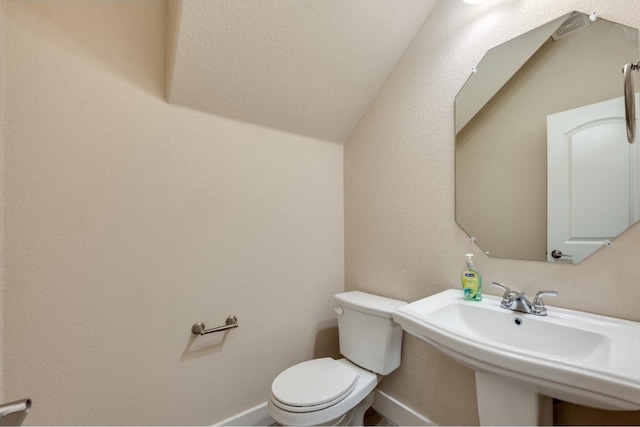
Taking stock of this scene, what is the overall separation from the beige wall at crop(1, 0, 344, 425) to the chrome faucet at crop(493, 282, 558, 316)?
104 centimetres

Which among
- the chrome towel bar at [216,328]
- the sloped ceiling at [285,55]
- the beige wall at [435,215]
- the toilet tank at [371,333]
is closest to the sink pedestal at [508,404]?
the beige wall at [435,215]

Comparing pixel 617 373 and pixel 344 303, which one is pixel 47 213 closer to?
pixel 344 303

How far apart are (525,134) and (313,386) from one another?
139 centimetres

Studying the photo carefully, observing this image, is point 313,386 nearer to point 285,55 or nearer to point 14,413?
point 14,413

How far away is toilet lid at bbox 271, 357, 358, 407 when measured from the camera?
110 centimetres

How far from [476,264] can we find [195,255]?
1.30m

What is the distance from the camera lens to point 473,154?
1246mm

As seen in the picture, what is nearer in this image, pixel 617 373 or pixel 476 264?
pixel 617 373

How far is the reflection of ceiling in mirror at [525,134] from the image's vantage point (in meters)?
0.95

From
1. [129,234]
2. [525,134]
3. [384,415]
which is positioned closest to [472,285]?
[525,134]

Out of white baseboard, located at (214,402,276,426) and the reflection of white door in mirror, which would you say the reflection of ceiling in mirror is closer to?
the reflection of white door in mirror

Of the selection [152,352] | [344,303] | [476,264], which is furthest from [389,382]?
[152,352]

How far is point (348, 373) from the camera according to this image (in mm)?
1291

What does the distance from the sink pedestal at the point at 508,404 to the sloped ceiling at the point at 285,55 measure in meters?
1.45
